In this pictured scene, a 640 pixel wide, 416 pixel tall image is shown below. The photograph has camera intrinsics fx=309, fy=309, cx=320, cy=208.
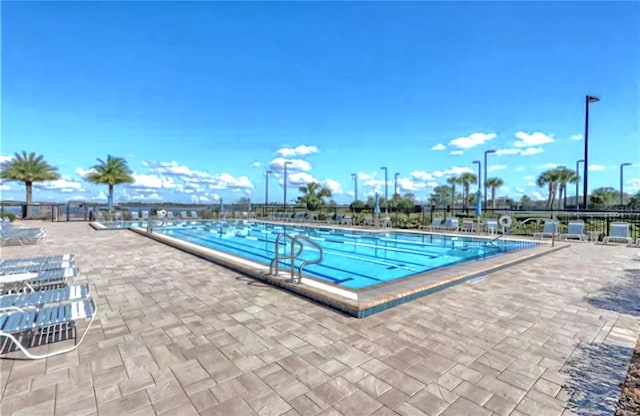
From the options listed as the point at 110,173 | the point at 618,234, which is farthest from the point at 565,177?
the point at 110,173

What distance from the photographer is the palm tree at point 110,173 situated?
69.8 feet

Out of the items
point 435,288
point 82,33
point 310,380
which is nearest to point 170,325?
point 310,380

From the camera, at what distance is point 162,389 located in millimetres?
2018

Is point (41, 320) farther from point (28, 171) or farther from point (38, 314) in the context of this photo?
point (28, 171)

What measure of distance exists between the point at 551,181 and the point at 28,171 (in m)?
43.8

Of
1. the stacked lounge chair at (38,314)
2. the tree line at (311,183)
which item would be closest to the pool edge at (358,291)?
the stacked lounge chair at (38,314)

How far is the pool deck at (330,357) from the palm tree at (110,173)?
2066 centimetres

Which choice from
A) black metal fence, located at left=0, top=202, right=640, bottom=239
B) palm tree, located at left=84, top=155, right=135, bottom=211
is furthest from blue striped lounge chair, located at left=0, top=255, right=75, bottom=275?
palm tree, located at left=84, top=155, right=135, bottom=211

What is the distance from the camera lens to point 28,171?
19.0m

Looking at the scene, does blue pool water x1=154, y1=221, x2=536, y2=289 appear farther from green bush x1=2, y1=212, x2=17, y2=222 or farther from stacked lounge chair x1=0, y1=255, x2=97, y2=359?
green bush x1=2, y1=212, x2=17, y2=222

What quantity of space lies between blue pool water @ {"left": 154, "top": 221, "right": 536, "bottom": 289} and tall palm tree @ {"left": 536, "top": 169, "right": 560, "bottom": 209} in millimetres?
27620

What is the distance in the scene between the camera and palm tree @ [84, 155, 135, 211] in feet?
69.8

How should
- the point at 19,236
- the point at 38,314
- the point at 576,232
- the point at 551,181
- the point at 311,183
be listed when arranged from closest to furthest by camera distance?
1. the point at 38,314
2. the point at 19,236
3. the point at 576,232
4. the point at 551,181
5. the point at 311,183

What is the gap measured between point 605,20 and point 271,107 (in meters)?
15.8
